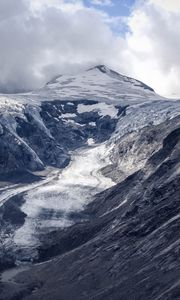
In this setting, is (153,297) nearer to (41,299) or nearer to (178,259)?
(178,259)

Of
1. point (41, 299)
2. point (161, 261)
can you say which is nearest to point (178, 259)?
point (161, 261)

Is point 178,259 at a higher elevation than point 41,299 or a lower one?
higher

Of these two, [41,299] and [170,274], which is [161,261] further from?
[41,299]

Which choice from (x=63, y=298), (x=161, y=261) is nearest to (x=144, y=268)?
(x=161, y=261)

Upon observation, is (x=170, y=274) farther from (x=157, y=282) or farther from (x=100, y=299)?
(x=100, y=299)

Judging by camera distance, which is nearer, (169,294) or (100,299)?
(169,294)

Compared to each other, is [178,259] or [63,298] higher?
[178,259]

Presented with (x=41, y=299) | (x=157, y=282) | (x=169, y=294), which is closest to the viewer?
(x=169, y=294)

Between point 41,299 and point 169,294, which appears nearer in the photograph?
point 169,294

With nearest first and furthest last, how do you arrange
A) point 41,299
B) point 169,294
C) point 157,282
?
point 169,294, point 157,282, point 41,299
